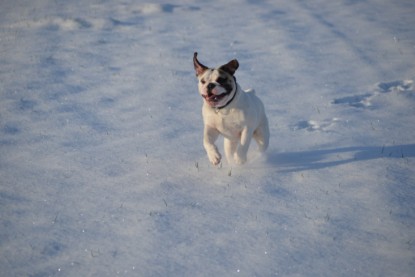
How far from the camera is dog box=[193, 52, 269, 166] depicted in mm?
4930

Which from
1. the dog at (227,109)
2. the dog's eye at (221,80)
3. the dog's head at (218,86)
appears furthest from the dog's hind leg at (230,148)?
the dog's eye at (221,80)

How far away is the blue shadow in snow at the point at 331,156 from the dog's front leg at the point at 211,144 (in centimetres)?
86

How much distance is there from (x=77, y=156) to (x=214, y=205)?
7.53 feet

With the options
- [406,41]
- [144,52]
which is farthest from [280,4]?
[144,52]

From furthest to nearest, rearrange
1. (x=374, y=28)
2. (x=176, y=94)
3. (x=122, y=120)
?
(x=374, y=28), (x=176, y=94), (x=122, y=120)

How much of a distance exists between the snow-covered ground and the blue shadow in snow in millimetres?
26

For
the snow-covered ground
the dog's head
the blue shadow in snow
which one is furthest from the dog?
the blue shadow in snow

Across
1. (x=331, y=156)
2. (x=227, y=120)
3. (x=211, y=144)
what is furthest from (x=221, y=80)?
(x=331, y=156)

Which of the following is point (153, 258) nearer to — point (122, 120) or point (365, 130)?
point (122, 120)

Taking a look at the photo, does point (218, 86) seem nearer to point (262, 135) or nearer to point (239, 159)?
point (239, 159)

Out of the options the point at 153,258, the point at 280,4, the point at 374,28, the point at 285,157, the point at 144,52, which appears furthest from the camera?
the point at 280,4

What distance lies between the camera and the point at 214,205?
188 inches

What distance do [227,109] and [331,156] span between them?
171 centimetres

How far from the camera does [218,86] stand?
486 cm
